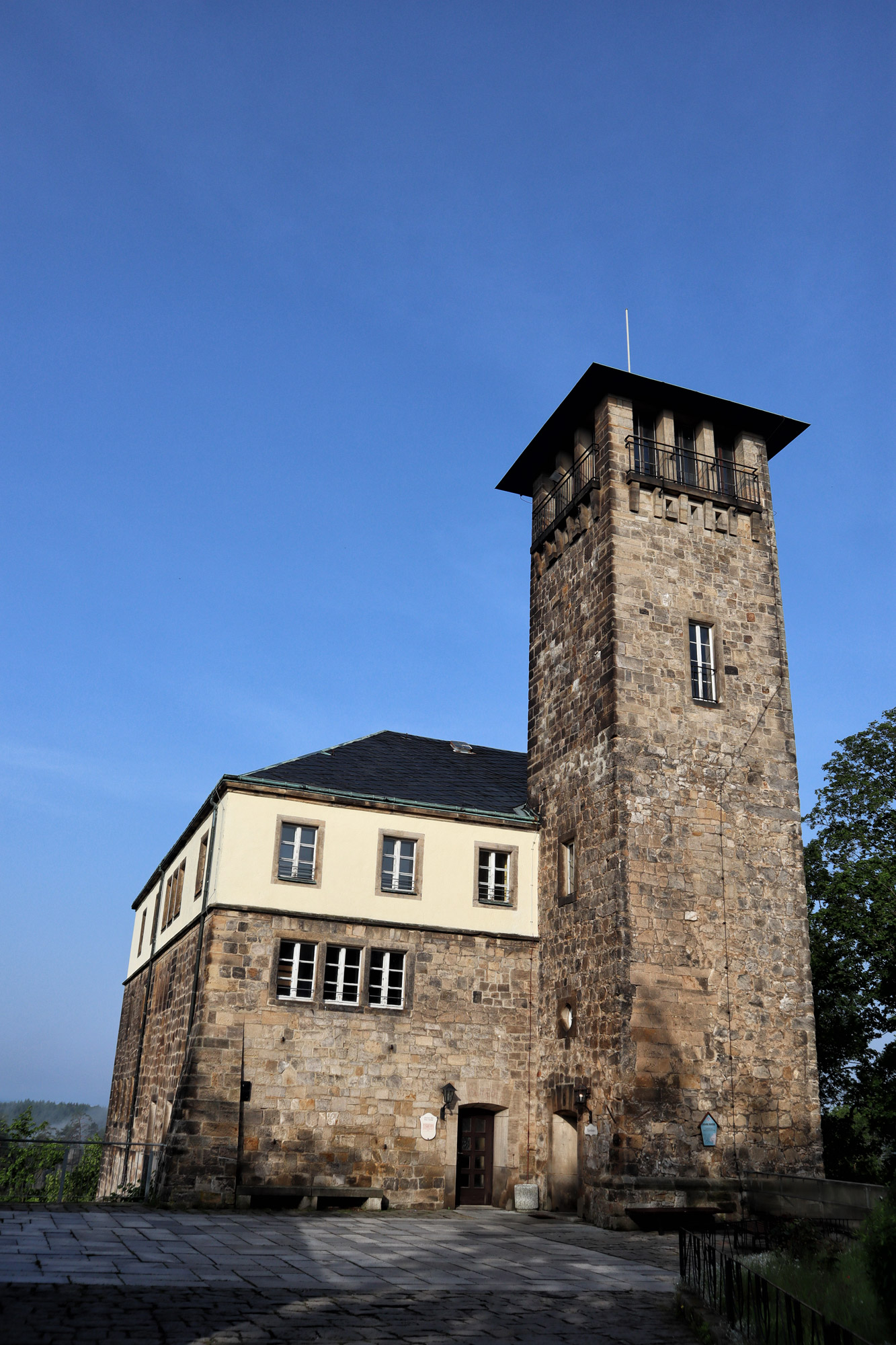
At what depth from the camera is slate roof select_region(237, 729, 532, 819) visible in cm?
2009

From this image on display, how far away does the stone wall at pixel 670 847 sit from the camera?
16781mm

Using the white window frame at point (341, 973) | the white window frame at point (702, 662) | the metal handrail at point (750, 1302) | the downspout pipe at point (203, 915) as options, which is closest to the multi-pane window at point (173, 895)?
the downspout pipe at point (203, 915)

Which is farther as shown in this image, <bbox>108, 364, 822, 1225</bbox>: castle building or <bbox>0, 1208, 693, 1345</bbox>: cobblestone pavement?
<bbox>108, 364, 822, 1225</bbox>: castle building

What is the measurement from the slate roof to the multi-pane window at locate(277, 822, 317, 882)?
82 centimetres

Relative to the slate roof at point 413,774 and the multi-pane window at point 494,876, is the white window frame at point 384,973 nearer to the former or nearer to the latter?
the multi-pane window at point 494,876

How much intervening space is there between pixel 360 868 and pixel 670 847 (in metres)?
5.62

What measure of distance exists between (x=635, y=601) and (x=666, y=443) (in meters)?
3.80

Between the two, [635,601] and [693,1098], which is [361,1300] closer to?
[693,1098]

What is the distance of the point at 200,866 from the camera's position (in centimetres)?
2033

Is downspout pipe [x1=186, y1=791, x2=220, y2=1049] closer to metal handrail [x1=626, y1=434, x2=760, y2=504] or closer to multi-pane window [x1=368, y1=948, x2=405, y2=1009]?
multi-pane window [x1=368, y1=948, x2=405, y2=1009]

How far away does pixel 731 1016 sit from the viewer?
17.4 m

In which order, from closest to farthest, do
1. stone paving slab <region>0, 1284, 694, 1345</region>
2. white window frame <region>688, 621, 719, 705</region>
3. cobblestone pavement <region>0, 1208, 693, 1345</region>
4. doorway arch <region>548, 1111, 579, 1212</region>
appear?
stone paving slab <region>0, 1284, 694, 1345</region> → cobblestone pavement <region>0, 1208, 693, 1345</region> → doorway arch <region>548, 1111, 579, 1212</region> → white window frame <region>688, 621, 719, 705</region>

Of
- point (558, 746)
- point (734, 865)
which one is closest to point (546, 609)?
point (558, 746)

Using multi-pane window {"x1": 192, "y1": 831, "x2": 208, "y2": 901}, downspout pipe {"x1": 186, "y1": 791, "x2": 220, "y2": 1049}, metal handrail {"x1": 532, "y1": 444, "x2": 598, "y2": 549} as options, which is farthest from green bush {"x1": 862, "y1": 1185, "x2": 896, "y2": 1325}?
metal handrail {"x1": 532, "y1": 444, "x2": 598, "y2": 549}
